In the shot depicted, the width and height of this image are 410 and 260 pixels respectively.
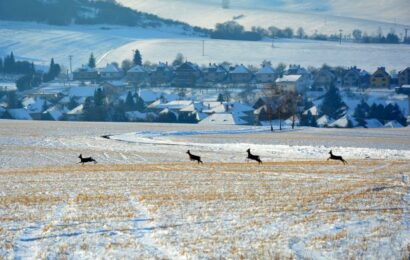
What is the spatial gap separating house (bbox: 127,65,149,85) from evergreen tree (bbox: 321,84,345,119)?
171 feet

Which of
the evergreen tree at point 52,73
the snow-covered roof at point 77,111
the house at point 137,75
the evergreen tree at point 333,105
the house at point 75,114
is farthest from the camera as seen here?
the evergreen tree at point 52,73

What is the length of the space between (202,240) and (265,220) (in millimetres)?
2333

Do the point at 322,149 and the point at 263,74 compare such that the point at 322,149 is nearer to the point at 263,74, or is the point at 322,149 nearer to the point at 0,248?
the point at 0,248

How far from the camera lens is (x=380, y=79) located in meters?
146

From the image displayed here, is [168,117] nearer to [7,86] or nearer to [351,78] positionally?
[7,86]

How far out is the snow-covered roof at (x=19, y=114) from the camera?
353 feet

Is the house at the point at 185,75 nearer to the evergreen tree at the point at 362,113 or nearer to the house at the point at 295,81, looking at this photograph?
the house at the point at 295,81

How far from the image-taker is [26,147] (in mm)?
44625

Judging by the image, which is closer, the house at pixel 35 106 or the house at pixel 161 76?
the house at pixel 35 106

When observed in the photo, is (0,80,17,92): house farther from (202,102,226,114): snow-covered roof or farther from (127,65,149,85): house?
(202,102,226,114): snow-covered roof

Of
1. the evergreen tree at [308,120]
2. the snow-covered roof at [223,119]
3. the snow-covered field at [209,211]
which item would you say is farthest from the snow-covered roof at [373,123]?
the snow-covered field at [209,211]

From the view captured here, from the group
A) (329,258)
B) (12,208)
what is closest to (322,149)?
(12,208)

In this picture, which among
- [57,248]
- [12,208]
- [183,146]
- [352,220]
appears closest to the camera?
[57,248]

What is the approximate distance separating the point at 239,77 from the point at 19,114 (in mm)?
61524
